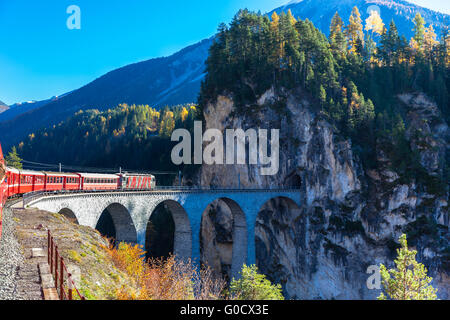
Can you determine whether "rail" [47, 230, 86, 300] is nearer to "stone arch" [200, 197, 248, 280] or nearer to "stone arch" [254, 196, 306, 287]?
"stone arch" [200, 197, 248, 280]

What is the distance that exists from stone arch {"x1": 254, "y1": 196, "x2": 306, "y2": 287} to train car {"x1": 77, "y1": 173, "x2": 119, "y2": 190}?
24.9 m

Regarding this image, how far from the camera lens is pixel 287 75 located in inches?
2215

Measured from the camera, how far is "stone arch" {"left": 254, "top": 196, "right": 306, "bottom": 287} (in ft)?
164

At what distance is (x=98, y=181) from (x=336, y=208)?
33.4 meters

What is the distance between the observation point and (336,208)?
48469mm

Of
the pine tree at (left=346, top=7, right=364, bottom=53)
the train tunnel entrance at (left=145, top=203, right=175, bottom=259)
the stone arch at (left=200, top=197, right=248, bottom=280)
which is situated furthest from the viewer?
the train tunnel entrance at (left=145, top=203, right=175, bottom=259)

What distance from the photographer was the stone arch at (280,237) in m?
50.1

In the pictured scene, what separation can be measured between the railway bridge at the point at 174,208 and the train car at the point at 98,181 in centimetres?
184

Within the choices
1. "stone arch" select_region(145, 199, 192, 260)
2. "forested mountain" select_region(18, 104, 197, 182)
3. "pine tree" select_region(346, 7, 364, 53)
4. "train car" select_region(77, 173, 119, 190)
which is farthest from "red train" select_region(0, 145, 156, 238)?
"pine tree" select_region(346, 7, 364, 53)

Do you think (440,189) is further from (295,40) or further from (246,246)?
(295,40)

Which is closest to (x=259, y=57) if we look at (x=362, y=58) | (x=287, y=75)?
(x=287, y=75)

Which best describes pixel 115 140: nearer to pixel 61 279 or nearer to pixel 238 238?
pixel 238 238

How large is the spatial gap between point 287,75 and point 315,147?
1413 cm

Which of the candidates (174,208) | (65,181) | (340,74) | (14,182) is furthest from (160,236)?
(14,182)
